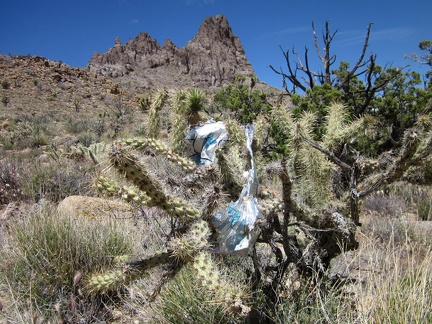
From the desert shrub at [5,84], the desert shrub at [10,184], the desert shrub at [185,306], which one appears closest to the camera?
the desert shrub at [185,306]

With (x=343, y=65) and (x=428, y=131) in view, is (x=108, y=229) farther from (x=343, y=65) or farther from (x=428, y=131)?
(x=343, y=65)

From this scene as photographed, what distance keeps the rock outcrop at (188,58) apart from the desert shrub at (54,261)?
93.0 metres

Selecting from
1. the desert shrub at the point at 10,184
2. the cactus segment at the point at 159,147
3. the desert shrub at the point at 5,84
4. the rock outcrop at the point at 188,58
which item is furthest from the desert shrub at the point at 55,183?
Result: the rock outcrop at the point at 188,58

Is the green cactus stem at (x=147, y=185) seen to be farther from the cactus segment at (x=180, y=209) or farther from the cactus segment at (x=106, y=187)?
the cactus segment at (x=106, y=187)

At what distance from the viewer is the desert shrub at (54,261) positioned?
3.11 metres

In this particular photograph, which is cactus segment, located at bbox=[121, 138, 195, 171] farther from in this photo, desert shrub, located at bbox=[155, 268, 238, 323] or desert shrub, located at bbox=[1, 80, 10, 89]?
desert shrub, located at bbox=[1, 80, 10, 89]

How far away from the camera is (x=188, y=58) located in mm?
110625

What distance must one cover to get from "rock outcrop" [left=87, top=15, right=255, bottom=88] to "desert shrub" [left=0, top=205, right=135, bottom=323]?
9296 centimetres

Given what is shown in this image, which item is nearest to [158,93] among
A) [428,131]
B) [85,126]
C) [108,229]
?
[108,229]

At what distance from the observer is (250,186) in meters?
2.33

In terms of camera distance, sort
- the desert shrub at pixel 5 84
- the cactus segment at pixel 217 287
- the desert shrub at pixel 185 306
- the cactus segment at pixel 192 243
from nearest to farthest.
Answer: the cactus segment at pixel 217 287 → the cactus segment at pixel 192 243 → the desert shrub at pixel 185 306 → the desert shrub at pixel 5 84

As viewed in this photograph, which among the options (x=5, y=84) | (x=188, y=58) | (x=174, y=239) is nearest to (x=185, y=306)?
(x=174, y=239)

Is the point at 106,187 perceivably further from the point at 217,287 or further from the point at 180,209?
the point at 217,287

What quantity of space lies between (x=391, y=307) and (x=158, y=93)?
2624 millimetres
